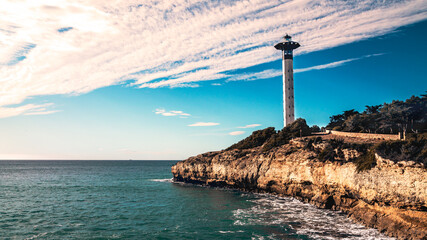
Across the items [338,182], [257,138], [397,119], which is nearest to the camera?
[338,182]

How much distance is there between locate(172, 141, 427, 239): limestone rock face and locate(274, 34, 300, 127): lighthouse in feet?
66.0

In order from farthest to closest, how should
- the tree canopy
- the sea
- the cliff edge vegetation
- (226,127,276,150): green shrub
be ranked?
(226,127,276,150): green shrub, the tree canopy, the sea, the cliff edge vegetation

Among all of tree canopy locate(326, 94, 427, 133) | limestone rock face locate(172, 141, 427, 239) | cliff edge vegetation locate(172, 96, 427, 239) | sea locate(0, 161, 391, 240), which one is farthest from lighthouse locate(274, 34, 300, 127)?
sea locate(0, 161, 391, 240)

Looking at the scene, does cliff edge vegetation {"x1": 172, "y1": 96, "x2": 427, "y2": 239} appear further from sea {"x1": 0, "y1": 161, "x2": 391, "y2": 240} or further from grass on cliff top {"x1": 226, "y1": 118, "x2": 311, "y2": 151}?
sea {"x1": 0, "y1": 161, "x2": 391, "y2": 240}

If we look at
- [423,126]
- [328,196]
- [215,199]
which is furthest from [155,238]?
[423,126]

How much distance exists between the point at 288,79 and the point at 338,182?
40.7 meters

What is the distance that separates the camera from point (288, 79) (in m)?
66.4

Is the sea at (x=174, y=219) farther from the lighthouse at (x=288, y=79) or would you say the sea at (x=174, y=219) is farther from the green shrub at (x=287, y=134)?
the lighthouse at (x=288, y=79)

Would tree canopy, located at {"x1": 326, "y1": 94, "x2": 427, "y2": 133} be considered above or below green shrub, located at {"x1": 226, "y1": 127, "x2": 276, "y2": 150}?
above

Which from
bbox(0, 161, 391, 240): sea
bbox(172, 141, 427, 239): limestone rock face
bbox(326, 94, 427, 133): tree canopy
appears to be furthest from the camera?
bbox(326, 94, 427, 133): tree canopy

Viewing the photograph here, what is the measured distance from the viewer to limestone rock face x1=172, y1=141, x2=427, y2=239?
21188 millimetres

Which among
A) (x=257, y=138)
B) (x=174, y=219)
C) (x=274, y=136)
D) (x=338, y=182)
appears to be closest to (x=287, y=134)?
(x=274, y=136)

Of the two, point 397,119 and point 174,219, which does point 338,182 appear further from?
point 397,119

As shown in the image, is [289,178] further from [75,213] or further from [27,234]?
[27,234]
